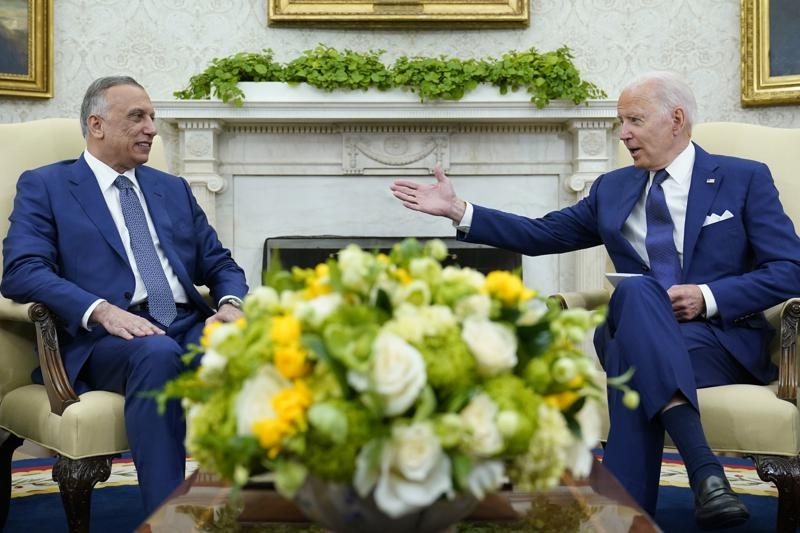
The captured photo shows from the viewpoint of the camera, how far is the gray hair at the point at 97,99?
118 inches

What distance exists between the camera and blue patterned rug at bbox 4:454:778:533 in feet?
9.38

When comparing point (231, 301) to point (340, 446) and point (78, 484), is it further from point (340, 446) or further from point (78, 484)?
point (340, 446)

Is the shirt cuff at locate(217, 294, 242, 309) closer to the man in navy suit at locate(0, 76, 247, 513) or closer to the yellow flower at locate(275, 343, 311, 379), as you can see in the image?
the man in navy suit at locate(0, 76, 247, 513)

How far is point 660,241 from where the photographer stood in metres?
2.88

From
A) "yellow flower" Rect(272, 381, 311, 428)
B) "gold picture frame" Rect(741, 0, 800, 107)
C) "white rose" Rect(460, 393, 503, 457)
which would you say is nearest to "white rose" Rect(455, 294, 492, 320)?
"white rose" Rect(460, 393, 503, 457)

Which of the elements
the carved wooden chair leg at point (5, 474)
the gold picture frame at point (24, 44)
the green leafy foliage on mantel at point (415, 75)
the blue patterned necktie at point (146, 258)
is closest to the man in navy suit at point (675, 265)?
the blue patterned necktie at point (146, 258)

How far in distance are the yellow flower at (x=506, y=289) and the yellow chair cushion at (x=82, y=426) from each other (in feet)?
4.72

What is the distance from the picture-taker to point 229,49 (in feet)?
17.5

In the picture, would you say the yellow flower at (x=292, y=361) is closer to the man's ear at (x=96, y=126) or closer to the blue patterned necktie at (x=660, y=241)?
the blue patterned necktie at (x=660, y=241)

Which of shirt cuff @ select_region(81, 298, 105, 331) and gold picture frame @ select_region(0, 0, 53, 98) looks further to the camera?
gold picture frame @ select_region(0, 0, 53, 98)

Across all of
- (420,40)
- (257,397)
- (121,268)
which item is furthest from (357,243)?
(257,397)

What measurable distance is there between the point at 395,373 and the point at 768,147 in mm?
2516

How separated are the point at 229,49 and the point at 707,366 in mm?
3644

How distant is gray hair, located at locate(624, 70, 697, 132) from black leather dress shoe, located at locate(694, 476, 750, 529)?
1370mm
